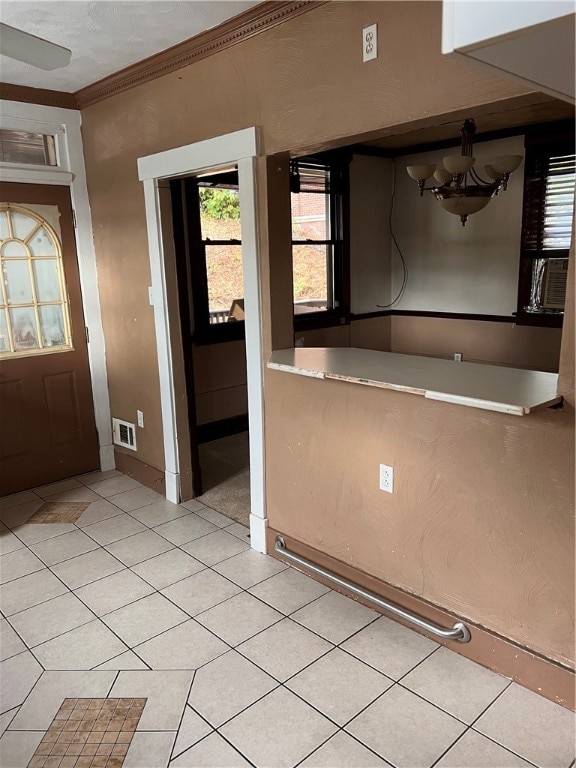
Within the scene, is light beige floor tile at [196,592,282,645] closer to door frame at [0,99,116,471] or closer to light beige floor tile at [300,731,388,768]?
light beige floor tile at [300,731,388,768]

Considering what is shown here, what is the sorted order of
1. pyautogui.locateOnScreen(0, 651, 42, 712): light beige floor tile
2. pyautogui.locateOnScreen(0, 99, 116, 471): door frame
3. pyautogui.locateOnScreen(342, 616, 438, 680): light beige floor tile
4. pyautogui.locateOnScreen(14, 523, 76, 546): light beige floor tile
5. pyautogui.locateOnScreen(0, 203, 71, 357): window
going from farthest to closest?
pyautogui.locateOnScreen(0, 203, 71, 357): window
pyautogui.locateOnScreen(0, 99, 116, 471): door frame
pyautogui.locateOnScreen(14, 523, 76, 546): light beige floor tile
pyautogui.locateOnScreen(342, 616, 438, 680): light beige floor tile
pyautogui.locateOnScreen(0, 651, 42, 712): light beige floor tile

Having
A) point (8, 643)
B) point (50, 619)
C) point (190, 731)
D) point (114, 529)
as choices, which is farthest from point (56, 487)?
point (190, 731)

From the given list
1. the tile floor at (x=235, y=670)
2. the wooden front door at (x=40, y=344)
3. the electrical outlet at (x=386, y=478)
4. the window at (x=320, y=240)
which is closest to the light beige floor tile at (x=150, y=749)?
the tile floor at (x=235, y=670)

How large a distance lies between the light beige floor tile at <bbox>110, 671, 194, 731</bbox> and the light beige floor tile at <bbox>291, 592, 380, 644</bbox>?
555 mm

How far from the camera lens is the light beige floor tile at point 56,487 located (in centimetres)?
383

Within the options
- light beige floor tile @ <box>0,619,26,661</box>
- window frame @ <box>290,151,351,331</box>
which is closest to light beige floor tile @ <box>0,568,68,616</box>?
light beige floor tile @ <box>0,619,26,661</box>

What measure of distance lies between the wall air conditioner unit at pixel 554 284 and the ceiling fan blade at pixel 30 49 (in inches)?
146

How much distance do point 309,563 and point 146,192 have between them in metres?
2.26

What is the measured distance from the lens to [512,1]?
91 centimetres

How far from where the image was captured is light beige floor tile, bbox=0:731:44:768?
5.89 ft

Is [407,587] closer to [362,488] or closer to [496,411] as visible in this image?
[362,488]

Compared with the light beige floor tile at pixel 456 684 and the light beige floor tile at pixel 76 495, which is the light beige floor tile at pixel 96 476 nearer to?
the light beige floor tile at pixel 76 495

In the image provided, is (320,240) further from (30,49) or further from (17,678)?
(17,678)

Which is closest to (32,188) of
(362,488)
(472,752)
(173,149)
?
(173,149)
